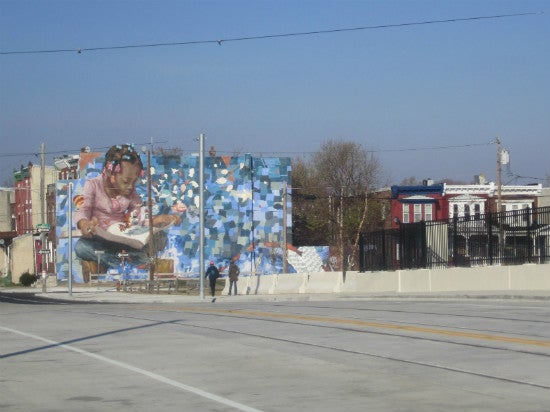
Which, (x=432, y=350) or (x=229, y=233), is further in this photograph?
(x=229, y=233)

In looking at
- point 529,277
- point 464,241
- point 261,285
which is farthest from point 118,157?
point 529,277

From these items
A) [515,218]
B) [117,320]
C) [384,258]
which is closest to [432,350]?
[117,320]

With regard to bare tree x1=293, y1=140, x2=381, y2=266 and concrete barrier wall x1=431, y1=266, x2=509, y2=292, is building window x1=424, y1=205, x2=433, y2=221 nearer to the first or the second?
bare tree x1=293, y1=140, x2=381, y2=266

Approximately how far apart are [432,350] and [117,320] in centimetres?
1116

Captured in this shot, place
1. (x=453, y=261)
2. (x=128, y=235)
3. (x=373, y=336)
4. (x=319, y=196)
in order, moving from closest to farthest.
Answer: (x=373, y=336) → (x=453, y=261) → (x=128, y=235) → (x=319, y=196)

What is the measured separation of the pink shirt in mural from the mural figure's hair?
1.21m

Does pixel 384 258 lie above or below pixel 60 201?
below

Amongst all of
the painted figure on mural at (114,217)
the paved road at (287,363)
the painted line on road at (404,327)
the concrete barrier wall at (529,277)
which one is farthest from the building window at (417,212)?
the paved road at (287,363)

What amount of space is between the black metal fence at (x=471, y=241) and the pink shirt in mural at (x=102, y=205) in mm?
48770

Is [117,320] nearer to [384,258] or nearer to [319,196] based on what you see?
[384,258]

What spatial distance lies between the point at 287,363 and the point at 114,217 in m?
74.4

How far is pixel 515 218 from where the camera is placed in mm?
32969

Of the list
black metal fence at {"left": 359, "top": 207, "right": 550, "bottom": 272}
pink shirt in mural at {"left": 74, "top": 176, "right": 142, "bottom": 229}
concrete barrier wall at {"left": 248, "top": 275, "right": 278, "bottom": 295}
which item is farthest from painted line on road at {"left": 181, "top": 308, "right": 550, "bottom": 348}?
pink shirt in mural at {"left": 74, "top": 176, "right": 142, "bottom": 229}

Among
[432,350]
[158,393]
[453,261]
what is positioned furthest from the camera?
[453,261]
